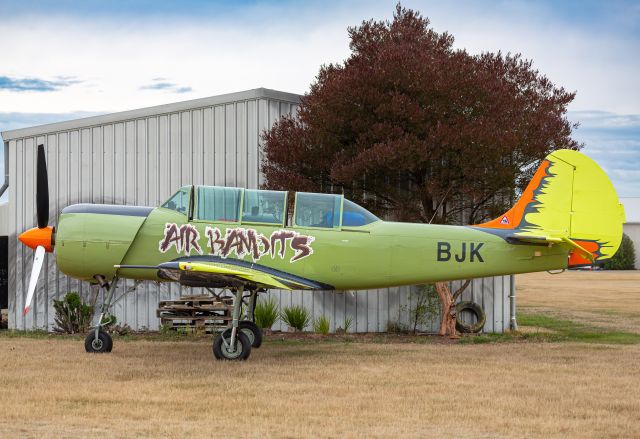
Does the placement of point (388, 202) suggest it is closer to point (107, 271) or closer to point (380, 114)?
point (380, 114)

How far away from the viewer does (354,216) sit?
1325 centimetres

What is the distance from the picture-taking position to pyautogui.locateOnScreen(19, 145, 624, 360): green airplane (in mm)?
12805

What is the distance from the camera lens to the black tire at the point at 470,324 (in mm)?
18250

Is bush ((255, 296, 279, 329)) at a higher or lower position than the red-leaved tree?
lower

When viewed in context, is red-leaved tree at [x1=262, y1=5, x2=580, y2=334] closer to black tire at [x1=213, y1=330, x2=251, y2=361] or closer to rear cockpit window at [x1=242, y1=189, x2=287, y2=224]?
rear cockpit window at [x1=242, y1=189, x2=287, y2=224]

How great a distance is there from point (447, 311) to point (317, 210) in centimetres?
553

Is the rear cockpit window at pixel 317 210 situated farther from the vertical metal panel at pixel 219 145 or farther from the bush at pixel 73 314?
the bush at pixel 73 314

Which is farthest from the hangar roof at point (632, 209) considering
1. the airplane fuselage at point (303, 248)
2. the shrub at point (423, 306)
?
the airplane fuselage at point (303, 248)

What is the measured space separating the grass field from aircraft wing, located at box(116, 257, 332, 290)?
120 centimetres

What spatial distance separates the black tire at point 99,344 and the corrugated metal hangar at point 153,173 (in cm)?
480

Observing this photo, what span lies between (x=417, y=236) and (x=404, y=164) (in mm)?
2906

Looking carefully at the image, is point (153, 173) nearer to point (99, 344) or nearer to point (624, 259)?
point (99, 344)

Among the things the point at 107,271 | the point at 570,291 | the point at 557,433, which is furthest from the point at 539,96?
the point at 570,291

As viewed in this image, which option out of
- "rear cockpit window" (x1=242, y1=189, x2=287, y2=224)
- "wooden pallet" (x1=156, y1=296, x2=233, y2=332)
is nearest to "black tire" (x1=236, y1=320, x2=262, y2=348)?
"rear cockpit window" (x1=242, y1=189, x2=287, y2=224)
